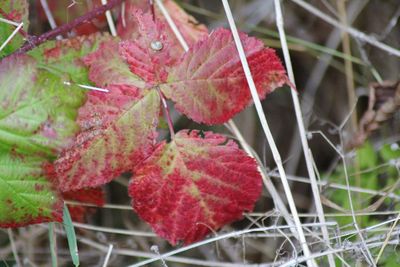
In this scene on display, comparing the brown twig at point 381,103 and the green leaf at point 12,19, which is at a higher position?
the green leaf at point 12,19

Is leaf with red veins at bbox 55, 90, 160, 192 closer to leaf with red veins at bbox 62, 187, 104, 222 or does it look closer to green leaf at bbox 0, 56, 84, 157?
green leaf at bbox 0, 56, 84, 157

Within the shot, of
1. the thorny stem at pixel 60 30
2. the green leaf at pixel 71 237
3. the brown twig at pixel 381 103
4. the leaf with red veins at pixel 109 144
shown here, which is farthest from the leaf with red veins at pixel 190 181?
the brown twig at pixel 381 103

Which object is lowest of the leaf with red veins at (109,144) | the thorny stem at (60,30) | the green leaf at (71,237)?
the green leaf at (71,237)

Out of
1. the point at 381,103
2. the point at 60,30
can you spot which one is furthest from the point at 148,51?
the point at 381,103

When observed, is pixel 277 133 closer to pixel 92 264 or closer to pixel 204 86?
pixel 92 264

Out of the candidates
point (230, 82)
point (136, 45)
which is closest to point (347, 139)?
point (230, 82)

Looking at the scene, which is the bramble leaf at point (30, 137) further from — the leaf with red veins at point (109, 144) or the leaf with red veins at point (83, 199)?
the leaf with red veins at point (83, 199)
